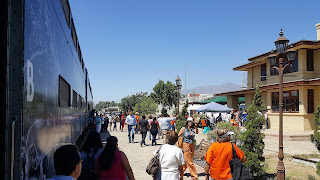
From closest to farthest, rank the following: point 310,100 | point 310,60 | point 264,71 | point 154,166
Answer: point 154,166 → point 310,100 → point 310,60 → point 264,71

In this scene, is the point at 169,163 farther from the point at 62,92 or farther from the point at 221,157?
the point at 62,92

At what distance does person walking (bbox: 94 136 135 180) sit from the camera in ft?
11.8

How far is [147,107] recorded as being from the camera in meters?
47.9

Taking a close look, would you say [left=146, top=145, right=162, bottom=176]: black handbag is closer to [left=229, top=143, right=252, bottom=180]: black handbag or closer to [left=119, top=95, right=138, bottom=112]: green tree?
[left=229, top=143, right=252, bottom=180]: black handbag

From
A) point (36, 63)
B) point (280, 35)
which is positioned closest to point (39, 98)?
point (36, 63)

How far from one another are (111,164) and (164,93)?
56.5 m

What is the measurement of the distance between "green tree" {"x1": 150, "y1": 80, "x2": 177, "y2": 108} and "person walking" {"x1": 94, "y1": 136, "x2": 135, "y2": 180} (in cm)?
5603

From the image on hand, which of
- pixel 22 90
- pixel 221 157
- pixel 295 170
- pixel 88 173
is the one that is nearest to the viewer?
pixel 22 90

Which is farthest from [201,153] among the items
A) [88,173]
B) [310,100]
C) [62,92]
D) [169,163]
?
[310,100]

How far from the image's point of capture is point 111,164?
3607 mm

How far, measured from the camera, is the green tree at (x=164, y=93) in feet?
197

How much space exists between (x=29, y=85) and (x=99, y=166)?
191 centimetres

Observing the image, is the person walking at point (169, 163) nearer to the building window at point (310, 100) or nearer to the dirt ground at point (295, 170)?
the dirt ground at point (295, 170)

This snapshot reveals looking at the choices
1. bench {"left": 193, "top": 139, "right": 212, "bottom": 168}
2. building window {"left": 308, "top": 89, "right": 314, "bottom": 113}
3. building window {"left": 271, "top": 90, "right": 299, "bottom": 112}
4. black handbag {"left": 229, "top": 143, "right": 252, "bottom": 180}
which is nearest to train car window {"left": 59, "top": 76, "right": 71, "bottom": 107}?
black handbag {"left": 229, "top": 143, "right": 252, "bottom": 180}
